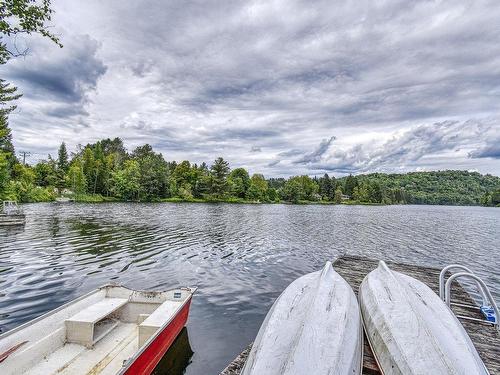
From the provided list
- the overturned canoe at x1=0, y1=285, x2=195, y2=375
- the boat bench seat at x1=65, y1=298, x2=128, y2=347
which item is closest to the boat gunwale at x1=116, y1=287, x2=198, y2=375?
the overturned canoe at x1=0, y1=285, x2=195, y2=375

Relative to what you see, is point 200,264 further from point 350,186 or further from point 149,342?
point 350,186

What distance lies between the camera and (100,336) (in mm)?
7031

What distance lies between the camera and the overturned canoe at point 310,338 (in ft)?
11.3

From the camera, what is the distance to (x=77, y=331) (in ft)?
21.7

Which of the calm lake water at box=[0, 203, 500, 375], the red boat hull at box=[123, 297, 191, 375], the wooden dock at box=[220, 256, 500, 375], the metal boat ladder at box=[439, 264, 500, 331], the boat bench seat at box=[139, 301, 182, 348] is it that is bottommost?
the calm lake water at box=[0, 203, 500, 375]

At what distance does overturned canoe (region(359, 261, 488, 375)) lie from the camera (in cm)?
355

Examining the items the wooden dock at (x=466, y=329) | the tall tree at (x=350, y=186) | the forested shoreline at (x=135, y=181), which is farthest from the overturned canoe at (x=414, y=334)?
the tall tree at (x=350, y=186)

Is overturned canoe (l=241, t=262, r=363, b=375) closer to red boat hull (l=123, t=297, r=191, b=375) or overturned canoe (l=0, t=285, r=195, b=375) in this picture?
red boat hull (l=123, t=297, r=191, b=375)

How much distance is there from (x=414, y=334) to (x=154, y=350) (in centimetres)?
496

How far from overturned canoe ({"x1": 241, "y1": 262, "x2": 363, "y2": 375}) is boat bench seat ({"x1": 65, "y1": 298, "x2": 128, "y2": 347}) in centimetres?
447

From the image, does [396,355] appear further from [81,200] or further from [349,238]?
[81,200]

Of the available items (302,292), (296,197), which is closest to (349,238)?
(302,292)

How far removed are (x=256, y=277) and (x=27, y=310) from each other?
362 inches

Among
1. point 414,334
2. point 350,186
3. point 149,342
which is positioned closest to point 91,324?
point 149,342
